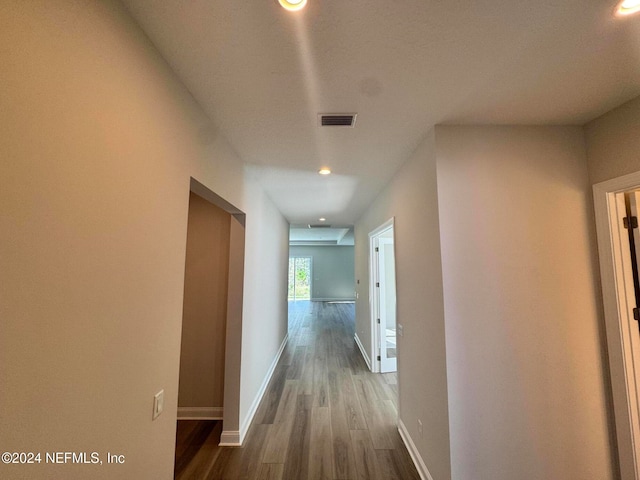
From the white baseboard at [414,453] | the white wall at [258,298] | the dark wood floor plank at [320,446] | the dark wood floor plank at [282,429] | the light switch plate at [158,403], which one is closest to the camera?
the light switch plate at [158,403]

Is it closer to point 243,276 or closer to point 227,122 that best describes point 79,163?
point 227,122

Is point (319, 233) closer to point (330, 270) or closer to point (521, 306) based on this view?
point (330, 270)

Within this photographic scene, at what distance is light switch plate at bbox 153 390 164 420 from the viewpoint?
116 centimetres

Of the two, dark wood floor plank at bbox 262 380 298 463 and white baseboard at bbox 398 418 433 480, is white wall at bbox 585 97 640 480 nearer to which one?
white baseboard at bbox 398 418 433 480

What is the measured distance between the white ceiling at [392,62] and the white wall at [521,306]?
0.28 m

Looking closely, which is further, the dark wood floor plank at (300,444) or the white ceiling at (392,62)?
the dark wood floor plank at (300,444)

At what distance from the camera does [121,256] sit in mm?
954

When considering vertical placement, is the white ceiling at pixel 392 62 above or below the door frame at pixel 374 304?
above

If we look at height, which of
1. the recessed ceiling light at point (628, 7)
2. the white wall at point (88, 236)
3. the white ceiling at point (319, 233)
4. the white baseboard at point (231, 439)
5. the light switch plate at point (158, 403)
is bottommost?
the white baseboard at point (231, 439)

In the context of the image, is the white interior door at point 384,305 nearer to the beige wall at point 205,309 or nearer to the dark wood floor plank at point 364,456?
the dark wood floor plank at point 364,456

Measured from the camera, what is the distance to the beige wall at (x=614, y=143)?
1.54m

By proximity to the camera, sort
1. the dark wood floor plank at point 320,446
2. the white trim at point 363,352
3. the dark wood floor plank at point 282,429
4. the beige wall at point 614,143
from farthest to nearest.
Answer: the white trim at point 363,352, the dark wood floor plank at point 282,429, the dark wood floor plank at point 320,446, the beige wall at point 614,143

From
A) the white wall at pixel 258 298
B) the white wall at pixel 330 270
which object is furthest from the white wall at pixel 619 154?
the white wall at pixel 330 270

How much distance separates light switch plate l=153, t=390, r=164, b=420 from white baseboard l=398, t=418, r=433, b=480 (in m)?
1.82
